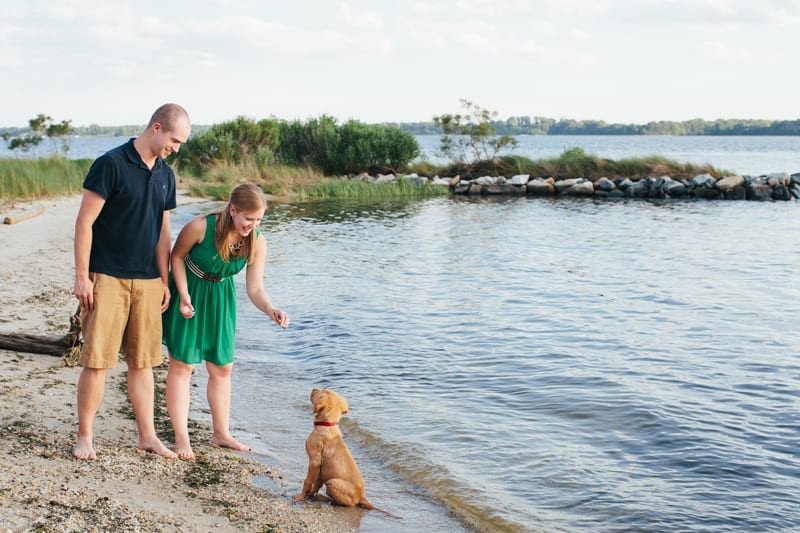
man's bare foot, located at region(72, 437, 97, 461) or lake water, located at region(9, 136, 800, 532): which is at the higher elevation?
man's bare foot, located at region(72, 437, 97, 461)

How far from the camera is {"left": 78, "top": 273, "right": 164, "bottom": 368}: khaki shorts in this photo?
15.4 ft

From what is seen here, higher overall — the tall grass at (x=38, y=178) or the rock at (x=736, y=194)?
the tall grass at (x=38, y=178)

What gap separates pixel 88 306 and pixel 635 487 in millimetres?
3894

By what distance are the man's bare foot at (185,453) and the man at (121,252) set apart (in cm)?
58

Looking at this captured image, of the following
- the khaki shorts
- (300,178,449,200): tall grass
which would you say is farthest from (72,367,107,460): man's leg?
(300,178,449,200): tall grass

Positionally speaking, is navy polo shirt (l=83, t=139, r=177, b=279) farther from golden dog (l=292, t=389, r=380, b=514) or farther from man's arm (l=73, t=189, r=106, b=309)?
golden dog (l=292, t=389, r=380, b=514)

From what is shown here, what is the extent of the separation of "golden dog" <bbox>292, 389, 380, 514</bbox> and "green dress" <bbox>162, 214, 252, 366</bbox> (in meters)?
0.83

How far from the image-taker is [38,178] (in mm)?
22375

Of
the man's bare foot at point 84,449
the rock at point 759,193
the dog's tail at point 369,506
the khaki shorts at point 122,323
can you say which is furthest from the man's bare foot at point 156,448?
the rock at point 759,193

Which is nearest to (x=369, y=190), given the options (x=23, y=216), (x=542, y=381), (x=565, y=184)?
(x=565, y=184)

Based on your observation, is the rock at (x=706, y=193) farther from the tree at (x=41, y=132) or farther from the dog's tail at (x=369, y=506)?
the dog's tail at (x=369, y=506)

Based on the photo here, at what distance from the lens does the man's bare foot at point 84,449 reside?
15.8 ft

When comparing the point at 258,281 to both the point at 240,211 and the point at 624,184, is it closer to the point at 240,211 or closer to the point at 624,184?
the point at 240,211

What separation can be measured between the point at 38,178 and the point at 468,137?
72.2 ft
